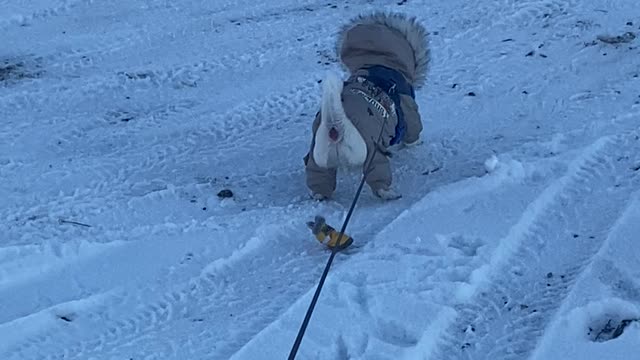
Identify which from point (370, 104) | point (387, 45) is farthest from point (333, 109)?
point (387, 45)

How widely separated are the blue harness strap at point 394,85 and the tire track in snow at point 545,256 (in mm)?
662

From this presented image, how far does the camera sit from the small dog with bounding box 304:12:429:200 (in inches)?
159

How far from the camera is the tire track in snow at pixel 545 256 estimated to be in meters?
3.42

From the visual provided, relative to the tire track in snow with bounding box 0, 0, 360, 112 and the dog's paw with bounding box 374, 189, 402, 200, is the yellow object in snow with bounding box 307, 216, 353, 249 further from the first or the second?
the tire track in snow with bounding box 0, 0, 360, 112

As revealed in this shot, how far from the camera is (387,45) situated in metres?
4.56

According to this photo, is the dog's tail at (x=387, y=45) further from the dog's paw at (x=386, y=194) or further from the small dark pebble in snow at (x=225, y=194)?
the small dark pebble in snow at (x=225, y=194)

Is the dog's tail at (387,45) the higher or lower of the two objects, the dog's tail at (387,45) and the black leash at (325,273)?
the higher

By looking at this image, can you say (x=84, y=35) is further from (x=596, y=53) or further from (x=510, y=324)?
(x=510, y=324)

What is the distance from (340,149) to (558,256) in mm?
894

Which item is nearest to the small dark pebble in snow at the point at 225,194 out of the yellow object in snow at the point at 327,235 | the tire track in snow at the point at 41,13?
the yellow object in snow at the point at 327,235

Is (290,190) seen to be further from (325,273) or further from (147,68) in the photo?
(147,68)

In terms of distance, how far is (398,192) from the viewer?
433cm

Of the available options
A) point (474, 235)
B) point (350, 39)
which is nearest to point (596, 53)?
point (350, 39)

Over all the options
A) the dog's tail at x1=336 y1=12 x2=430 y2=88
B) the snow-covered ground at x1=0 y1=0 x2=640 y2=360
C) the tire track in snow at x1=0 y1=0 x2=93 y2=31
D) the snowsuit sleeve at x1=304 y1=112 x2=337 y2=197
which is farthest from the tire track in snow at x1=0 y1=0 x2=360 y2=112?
the snowsuit sleeve at x1=304 y1=112 x2=337 y2=197
